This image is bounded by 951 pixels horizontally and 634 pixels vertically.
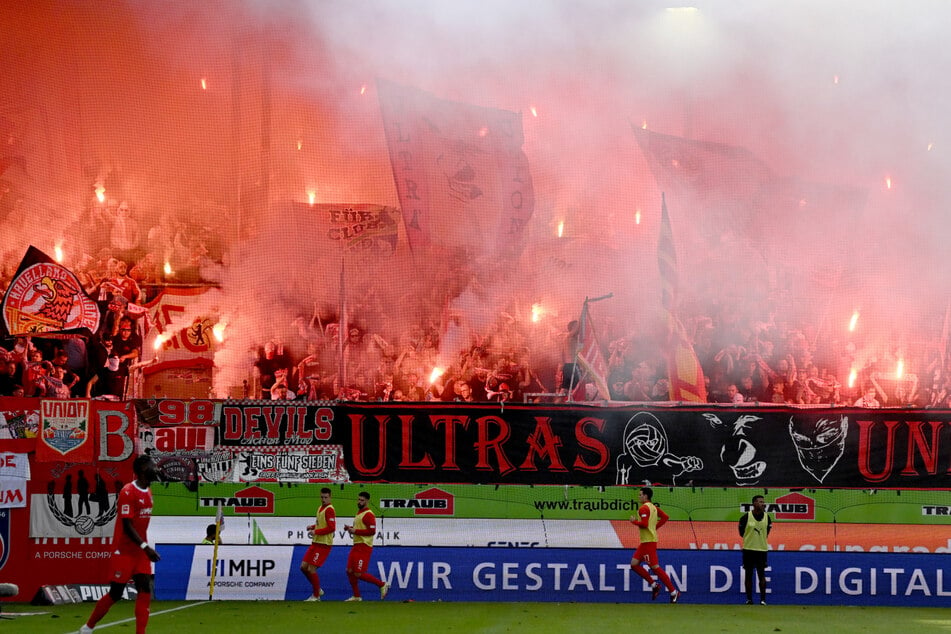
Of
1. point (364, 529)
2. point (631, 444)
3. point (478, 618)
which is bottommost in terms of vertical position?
point (478, 618)

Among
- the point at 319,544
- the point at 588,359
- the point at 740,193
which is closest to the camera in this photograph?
the point at 319,544

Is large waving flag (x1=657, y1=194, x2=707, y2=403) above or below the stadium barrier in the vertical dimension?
above

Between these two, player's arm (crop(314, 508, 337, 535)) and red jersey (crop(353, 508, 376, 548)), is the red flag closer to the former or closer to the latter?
red jersey (crop(353, 508, 376, 548))

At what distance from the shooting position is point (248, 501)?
13.9 meters

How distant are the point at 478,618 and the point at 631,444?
12.2 feet

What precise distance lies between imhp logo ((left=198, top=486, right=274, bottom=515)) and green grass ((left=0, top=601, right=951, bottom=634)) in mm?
1282

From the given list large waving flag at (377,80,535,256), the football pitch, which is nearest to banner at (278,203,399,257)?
large waving flag at (377,80,535,256)

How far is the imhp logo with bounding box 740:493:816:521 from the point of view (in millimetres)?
14055

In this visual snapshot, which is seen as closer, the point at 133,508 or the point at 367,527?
the point at 133,508

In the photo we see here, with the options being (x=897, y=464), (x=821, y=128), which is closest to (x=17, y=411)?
(x=897, y=464)

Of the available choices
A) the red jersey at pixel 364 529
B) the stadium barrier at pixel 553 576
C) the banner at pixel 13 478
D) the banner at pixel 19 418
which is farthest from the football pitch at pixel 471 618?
the banner at pixel 19 418

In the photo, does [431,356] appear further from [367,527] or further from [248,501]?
[367,527]

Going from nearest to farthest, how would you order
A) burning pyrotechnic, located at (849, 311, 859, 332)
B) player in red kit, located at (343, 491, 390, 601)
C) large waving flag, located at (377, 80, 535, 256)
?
player in red kit, located at (343, 491, 390, 601)
burning pyrotechnic, located at (849, 311, 859, 332)
large waving flag, located at (377, 80, 535, 256)

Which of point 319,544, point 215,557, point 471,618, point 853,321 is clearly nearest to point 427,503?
point 319,544
